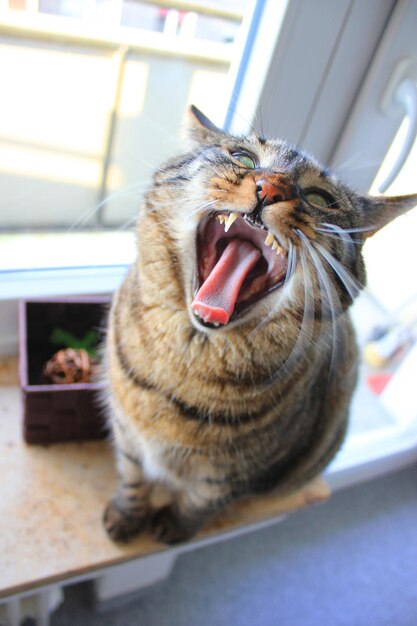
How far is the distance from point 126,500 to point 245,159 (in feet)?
1.98

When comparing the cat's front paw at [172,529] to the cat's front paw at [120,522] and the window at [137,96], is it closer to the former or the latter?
the cat's front paw at [120,522]

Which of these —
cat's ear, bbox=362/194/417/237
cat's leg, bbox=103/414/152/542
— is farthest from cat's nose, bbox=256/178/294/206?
cat's leg, bbox=103/414/152/542

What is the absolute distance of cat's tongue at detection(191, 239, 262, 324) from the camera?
1.86ft

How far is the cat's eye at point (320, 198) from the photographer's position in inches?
23.3

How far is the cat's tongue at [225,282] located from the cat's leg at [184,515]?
377mm

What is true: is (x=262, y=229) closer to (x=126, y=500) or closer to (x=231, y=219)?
(x=231, y=219)

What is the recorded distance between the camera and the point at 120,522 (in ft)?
2.75

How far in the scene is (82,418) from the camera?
89 cm

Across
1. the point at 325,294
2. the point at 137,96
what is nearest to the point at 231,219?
the point at 325,294

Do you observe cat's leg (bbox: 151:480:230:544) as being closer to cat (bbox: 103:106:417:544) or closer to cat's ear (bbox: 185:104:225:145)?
cat (bbox: 103:106:417:544)

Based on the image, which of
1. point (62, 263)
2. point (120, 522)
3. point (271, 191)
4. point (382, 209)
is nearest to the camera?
point (271, 191)

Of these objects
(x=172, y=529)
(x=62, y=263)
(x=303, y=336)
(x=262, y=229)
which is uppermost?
(x=262, y=229)

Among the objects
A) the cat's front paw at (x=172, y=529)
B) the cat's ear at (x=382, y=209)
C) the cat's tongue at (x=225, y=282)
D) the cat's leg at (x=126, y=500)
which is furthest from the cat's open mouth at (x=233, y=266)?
the cat's front paw at (x=172, y=529)

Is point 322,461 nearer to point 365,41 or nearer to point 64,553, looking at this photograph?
point 64,553
